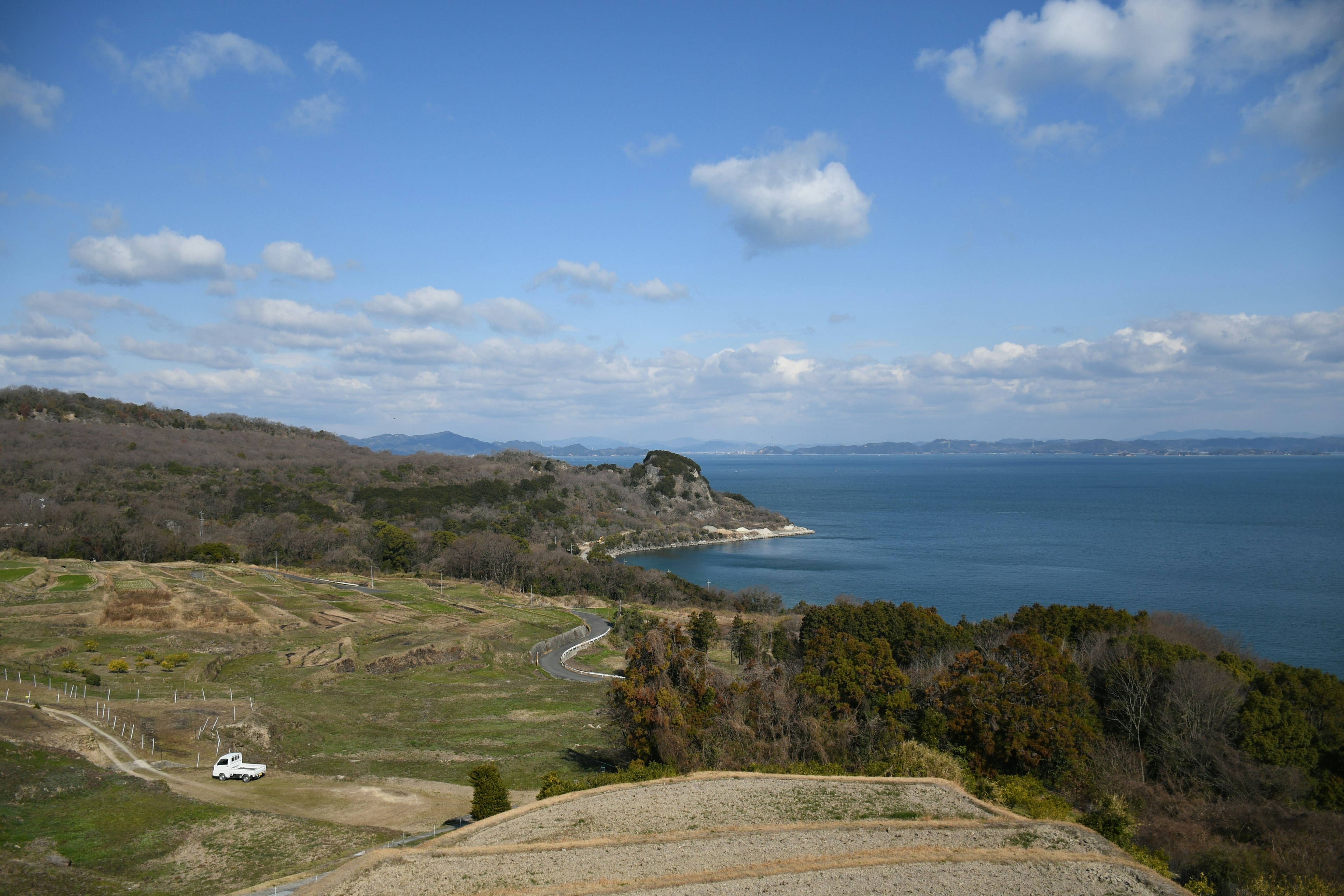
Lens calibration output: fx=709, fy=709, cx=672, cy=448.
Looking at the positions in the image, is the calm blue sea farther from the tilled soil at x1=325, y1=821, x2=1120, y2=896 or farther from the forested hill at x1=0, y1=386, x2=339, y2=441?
the forested hill at x1=0, y1=386, x2=339, y2=441

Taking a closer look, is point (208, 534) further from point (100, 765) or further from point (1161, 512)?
point (1161, 512)

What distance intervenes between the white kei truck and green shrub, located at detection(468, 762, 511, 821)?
8120mm

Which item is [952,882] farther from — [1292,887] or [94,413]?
[94,413]

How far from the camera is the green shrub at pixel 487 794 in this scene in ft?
57.0

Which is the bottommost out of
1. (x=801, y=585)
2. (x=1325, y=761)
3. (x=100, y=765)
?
(x=801, y=585)

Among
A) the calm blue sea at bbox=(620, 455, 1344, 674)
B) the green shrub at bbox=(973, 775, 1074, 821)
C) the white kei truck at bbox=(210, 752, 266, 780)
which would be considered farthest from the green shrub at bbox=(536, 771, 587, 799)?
the calm blue sea at bbox=(620, 455, 1344, 674)

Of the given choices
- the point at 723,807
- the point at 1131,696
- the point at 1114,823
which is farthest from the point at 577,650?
the point at 1114,823

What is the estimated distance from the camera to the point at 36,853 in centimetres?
1505

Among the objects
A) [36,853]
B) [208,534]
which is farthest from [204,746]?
[208,534]

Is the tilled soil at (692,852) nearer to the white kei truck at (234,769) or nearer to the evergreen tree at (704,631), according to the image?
the white kei truck at (234,769)

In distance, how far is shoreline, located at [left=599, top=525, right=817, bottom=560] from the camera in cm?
12006

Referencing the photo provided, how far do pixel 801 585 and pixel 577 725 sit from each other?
55381mm

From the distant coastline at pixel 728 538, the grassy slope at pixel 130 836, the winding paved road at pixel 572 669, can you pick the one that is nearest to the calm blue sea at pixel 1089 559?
the distant coastline at pixel 728 538

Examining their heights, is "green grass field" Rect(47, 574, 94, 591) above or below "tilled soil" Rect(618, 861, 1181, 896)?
above
